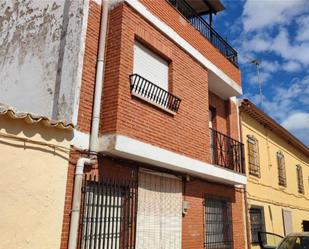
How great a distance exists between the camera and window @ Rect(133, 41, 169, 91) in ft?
26.3

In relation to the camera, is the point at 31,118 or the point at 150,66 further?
the point at 150,66

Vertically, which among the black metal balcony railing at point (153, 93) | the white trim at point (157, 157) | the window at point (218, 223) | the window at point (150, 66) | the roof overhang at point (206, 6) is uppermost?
the roof overhang at point (206, 6)

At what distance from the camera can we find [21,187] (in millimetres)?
5465

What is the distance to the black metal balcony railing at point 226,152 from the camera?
11156mm

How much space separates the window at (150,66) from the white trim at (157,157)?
1.72 m

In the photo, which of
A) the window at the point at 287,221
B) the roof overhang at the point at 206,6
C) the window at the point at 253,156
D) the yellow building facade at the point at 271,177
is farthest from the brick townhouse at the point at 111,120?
the window at the point at 287,221

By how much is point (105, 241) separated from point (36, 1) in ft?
18.1

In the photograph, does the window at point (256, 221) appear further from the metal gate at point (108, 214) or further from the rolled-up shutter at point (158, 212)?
the metal gate at point (108, 214)

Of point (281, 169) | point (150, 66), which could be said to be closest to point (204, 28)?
point (150, 66)

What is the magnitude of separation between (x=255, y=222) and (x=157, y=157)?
298 inches

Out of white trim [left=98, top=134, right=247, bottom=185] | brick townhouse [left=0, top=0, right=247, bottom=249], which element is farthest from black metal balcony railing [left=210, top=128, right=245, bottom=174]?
brick townhouse [left=0, top=0, right=247, bottom=249]

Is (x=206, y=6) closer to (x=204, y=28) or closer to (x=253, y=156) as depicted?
(x=204, y=28)

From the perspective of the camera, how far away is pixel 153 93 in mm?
8039

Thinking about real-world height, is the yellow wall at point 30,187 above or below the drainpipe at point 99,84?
below
